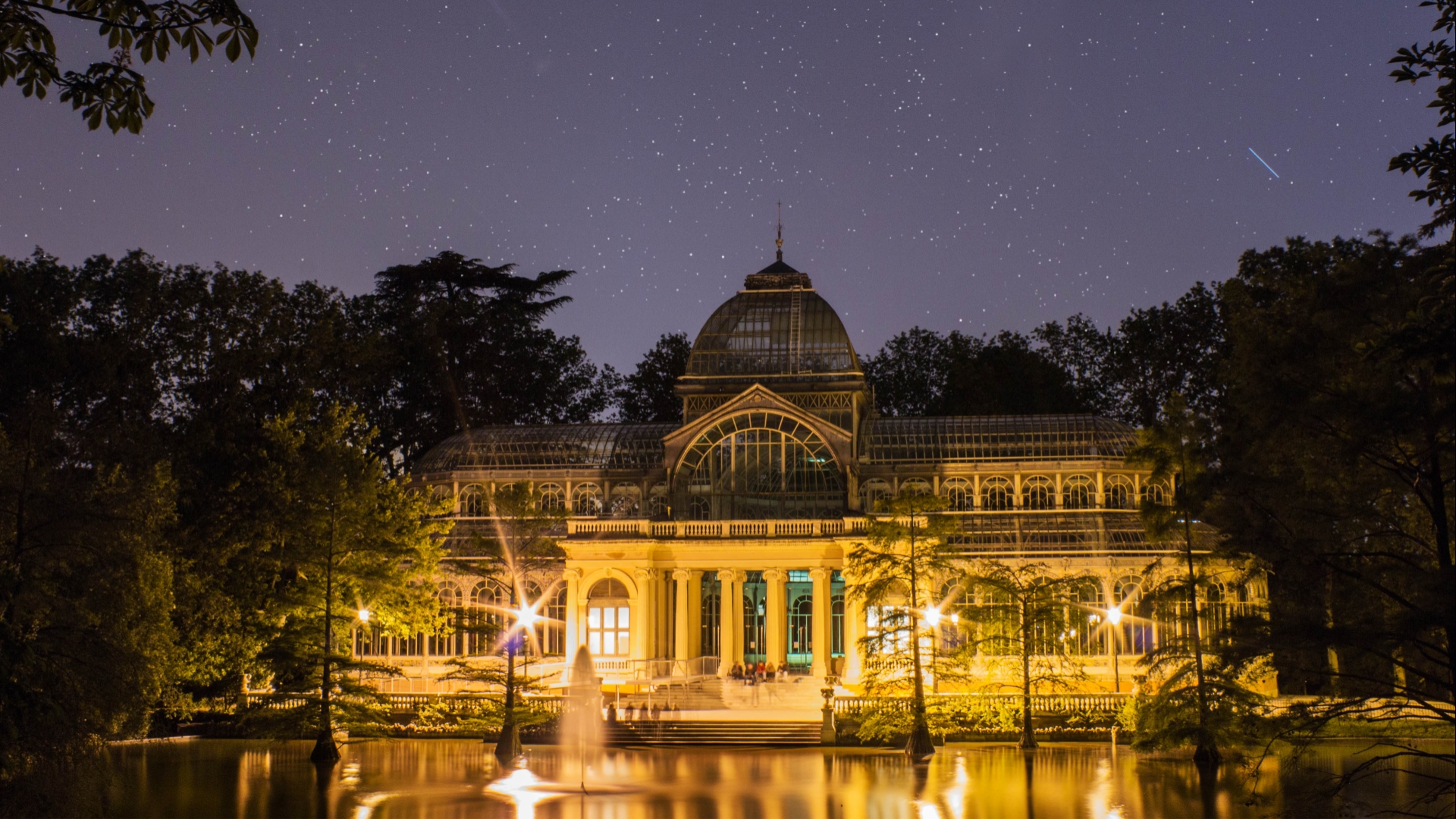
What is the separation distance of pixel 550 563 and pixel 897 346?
111 ft

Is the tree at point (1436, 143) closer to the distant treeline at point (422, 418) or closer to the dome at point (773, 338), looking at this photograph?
the distant treeline at point (422, 418)

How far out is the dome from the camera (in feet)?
178

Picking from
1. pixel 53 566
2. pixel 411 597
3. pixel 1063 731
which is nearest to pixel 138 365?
pixel 411 597

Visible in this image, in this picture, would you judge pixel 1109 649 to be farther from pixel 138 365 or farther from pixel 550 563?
pixel 138 365

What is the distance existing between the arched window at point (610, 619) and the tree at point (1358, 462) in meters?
28.0

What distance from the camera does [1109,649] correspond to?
46.1m

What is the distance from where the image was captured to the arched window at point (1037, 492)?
5181 cm

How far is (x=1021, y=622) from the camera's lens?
39.0 meters

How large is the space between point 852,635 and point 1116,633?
29.8 ft

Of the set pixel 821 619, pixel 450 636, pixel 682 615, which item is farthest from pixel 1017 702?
pixel 450 636

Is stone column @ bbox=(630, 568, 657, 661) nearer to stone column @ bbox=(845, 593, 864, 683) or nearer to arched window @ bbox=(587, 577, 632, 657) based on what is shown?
arched window @ bbox=(587, 577, 632, 657)

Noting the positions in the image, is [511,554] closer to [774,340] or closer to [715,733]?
[715,733]

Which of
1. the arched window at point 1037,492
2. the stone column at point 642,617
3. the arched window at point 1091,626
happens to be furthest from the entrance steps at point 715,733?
the arched window at point 1037,492

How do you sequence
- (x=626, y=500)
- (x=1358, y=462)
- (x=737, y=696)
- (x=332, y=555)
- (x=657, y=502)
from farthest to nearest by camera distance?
(x=626, y=500), (x=657, y=502), (x=737, y=696), (x=332, y=555), (x=1358, y=462)
